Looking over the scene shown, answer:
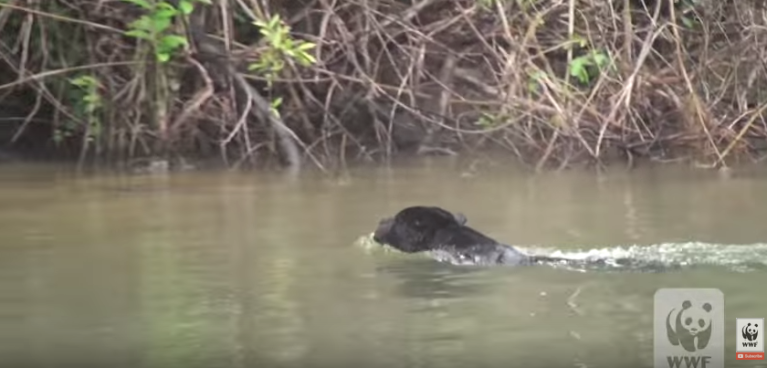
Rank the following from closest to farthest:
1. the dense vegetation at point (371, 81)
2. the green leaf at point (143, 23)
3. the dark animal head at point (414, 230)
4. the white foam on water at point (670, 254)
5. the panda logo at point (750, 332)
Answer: the panda logo at point (750, 332), the white foam on water at point (670, 254), the dark animal head at point (414, 230), the green leaf at point (143, 23), the dense vegetation at point (371, 81)

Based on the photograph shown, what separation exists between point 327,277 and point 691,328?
119 centimetres

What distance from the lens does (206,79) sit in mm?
7387

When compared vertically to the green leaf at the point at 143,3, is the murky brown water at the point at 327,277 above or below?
below

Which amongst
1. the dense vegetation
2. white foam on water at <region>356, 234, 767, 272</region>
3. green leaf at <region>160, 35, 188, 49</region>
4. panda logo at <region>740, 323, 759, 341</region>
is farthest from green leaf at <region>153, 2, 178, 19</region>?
panda logo at <region>740, 323, 759, 341</region>

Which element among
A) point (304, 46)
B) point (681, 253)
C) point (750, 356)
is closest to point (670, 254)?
point (681, 253)

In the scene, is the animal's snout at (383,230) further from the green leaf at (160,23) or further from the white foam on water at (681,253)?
the green leaf at (160,23)

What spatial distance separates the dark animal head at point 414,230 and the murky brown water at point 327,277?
9 centimetres

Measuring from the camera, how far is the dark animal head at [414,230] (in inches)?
178

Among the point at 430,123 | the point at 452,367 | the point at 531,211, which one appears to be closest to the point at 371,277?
the point at 452,367

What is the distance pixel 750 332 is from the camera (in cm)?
336

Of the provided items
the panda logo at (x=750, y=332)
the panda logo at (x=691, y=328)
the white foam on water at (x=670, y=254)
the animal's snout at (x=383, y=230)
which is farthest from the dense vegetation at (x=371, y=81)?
the panda logo at (x=750, y=332)

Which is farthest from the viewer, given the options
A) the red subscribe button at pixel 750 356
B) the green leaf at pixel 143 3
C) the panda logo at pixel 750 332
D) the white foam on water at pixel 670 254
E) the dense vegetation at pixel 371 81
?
the dense vegetation at pixel 371 81

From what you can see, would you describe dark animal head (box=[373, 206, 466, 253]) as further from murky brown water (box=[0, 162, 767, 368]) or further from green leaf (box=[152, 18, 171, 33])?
green leaf (box=[152, 18, 171, 33])

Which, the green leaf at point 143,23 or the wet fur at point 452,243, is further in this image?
the green leaf at point 143,23
